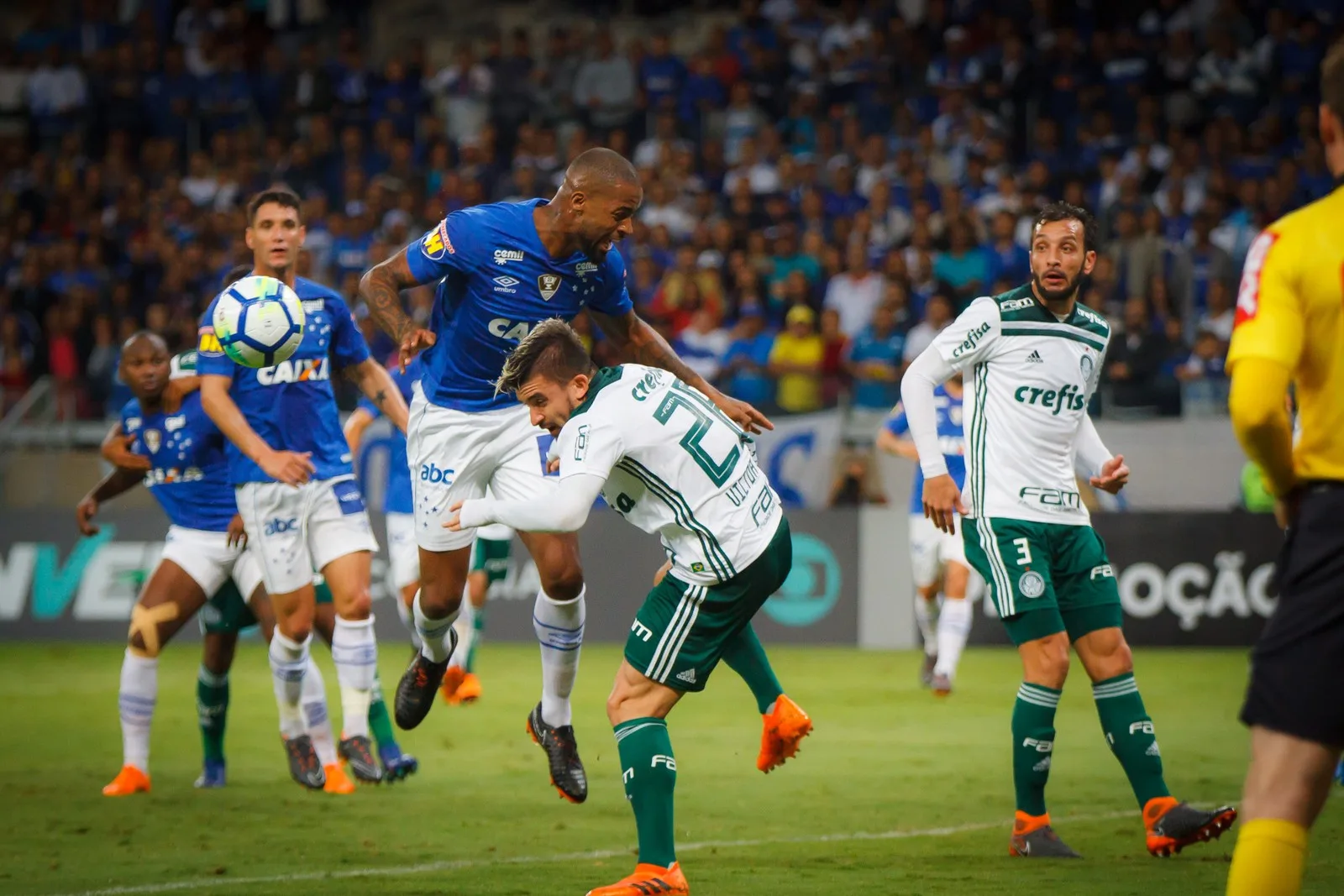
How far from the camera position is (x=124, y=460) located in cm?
883

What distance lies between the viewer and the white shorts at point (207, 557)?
27.2 feet

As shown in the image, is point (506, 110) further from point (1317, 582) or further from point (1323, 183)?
point (1317, 582)

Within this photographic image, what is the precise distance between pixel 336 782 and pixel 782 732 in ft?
9.86

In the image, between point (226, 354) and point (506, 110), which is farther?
point (506, 110)

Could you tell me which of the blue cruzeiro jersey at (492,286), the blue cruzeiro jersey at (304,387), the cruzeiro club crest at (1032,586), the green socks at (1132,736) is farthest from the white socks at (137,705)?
the green socks at (1132,736)

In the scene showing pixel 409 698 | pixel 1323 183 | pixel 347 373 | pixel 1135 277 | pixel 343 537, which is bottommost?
pixel 409 698

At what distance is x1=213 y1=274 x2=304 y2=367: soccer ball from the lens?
24.1 feet

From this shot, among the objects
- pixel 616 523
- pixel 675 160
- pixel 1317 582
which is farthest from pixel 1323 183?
pixel 1317 582

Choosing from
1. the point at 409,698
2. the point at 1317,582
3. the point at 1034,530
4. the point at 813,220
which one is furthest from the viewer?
the point at 813,220

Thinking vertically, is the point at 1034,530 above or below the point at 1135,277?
below

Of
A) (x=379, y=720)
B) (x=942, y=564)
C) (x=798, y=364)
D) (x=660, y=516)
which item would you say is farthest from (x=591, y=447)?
(x=798, y=364)

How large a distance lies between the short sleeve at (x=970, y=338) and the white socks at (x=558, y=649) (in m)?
1.89

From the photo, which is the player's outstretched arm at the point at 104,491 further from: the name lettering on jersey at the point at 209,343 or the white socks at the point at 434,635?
the white socks at the point at 434,635

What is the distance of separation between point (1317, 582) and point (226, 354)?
5.16 m
